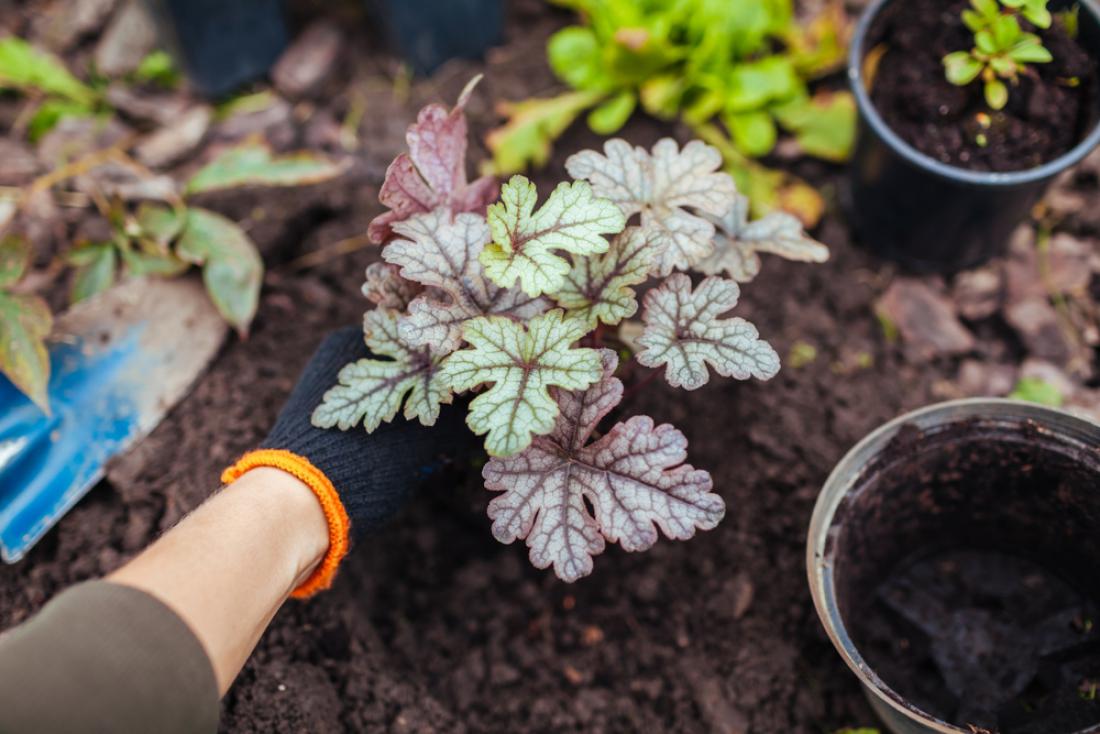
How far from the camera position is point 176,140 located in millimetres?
2930

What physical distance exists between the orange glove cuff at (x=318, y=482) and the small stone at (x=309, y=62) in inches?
68.5

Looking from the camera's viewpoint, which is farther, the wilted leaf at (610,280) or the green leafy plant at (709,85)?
the green leafy plant at (709,85)

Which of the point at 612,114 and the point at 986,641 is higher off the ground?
the point at 612,114

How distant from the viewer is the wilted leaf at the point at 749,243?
184 centimetres

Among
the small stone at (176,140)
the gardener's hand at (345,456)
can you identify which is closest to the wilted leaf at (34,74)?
the small stone at (176,140)

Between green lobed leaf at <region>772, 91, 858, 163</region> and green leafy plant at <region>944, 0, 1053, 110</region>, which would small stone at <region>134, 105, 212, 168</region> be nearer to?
green lobed leaf at <region>772, 91, 858, 163</region>

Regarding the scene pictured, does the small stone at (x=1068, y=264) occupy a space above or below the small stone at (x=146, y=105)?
below

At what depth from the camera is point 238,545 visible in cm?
151

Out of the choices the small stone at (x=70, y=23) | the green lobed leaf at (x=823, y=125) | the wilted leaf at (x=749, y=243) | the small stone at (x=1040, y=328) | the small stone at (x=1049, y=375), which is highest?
the small stone at (x=70, y=23)

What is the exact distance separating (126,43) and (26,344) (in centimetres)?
148

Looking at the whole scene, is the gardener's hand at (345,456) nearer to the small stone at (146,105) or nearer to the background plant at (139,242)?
the background plant at (139,242)

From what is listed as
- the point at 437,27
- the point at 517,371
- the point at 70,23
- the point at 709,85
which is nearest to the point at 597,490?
the point at 517,371

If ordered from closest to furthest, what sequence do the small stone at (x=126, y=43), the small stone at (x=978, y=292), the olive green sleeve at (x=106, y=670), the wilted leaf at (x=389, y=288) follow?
the olive green sleeve at (x=106, y=670) < the wilted leaf at (x=389, y=288) < the small stone at (x=978, y=292) < the small stone at (x=126, y=43)

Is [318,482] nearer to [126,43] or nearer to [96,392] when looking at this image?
[96,392]
